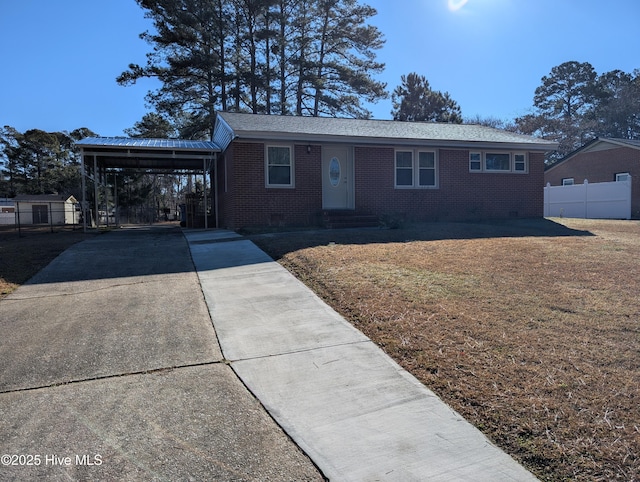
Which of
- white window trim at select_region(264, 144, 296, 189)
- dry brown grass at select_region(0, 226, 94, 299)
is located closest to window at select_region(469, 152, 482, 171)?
white window trim at select_region(264, 144, 296, 189)

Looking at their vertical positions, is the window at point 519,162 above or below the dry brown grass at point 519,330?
above

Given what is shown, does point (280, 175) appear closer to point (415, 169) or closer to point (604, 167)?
point (415, 169)

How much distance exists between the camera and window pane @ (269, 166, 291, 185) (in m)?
13.4

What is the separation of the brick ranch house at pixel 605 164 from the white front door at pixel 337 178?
15926mm

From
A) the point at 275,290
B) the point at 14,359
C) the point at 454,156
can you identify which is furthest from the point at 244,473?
the point at 454,156

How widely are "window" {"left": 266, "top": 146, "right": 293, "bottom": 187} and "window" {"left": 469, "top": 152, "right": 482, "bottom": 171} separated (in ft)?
22.0

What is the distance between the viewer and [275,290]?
6320 millimetres

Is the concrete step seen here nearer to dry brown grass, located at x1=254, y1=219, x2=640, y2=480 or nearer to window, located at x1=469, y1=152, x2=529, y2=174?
dry brown grass, located at x1=254, y1=219, x2=640, y2=480

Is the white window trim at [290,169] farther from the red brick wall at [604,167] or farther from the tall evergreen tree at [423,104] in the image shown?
the tall evergreen tree at [423,104]

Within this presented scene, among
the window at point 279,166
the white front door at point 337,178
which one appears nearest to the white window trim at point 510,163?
the white front door at point 337,178

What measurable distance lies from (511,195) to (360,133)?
251 inches

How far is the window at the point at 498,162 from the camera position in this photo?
15664 millimetres

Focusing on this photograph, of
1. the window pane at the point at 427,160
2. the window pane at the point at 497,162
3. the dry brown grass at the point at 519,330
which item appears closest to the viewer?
the dry brown grass at the point at 519,330

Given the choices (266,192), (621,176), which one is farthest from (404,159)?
(621,176)
